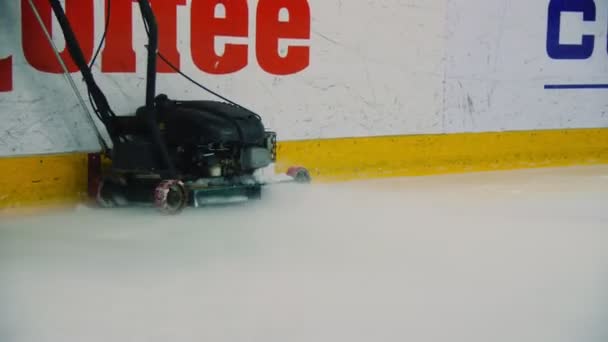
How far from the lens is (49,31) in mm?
3812

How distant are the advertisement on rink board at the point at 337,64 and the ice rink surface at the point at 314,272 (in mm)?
505

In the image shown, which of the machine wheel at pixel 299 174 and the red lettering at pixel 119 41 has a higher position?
the red lettering at pixel 119 41

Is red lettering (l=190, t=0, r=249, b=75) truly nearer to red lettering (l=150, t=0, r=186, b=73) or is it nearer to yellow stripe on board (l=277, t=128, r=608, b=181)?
red lettering (l=150, t=0, r=186, b=73)

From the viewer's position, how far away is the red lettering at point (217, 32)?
425cm

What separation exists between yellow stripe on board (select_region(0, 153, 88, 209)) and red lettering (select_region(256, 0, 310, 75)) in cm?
105

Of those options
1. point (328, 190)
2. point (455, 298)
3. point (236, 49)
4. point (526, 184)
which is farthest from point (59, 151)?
point (526, 184)

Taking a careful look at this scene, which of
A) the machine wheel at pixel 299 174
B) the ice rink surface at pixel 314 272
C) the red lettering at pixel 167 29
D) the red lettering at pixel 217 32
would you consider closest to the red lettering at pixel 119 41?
the red lettering at pixel 167 29

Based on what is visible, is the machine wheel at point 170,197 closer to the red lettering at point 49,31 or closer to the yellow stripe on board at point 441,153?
the red lettering at point 49,31

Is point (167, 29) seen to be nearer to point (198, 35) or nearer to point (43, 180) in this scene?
point (198, 35)

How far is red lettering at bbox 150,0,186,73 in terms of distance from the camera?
413 cm

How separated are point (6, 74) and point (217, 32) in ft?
3.32

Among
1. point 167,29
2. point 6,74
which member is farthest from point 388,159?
point 6,74

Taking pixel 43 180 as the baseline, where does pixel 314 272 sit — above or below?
below

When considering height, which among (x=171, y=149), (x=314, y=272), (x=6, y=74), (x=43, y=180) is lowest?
(x=314, y=272)
